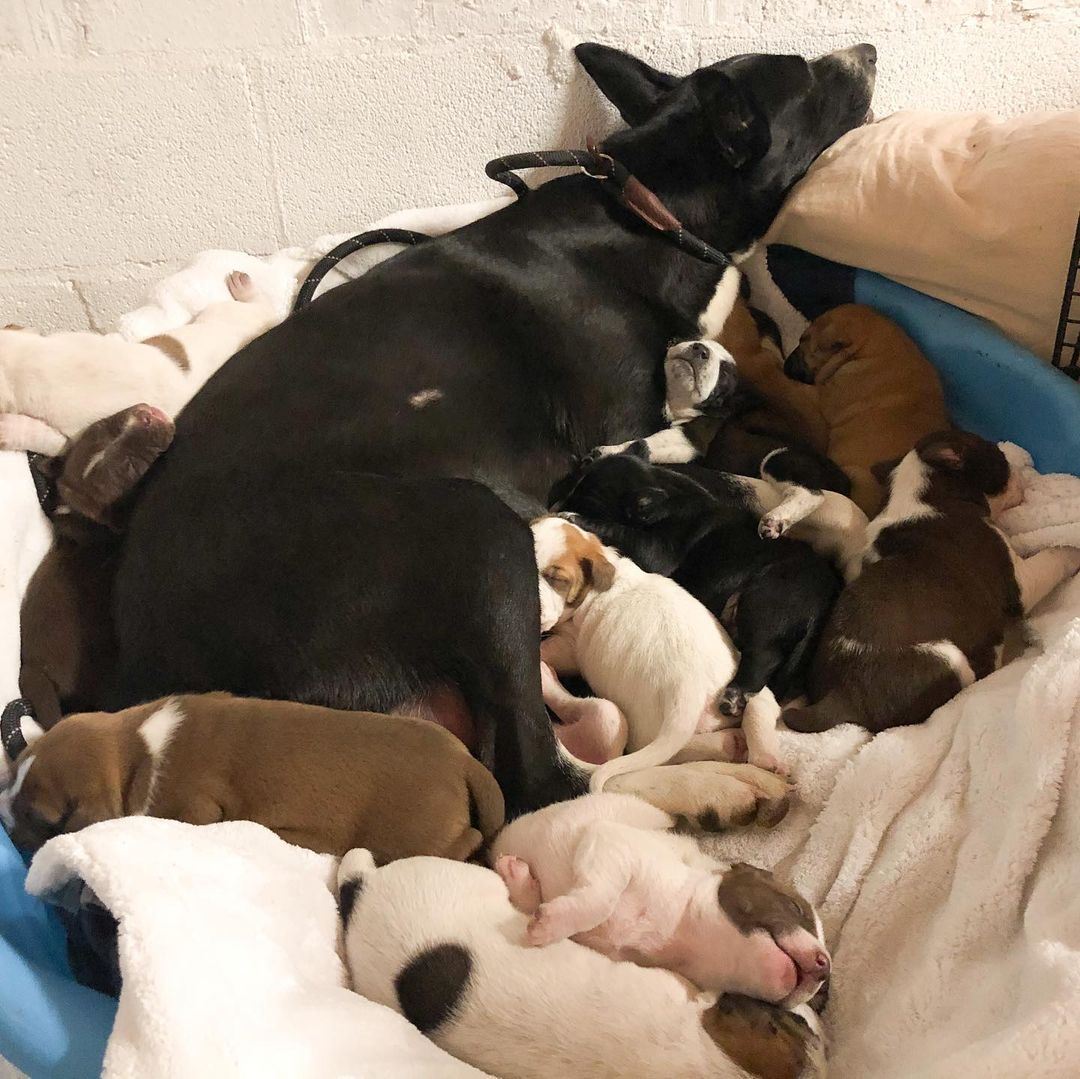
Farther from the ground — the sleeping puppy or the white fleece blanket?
the sleeping puppy

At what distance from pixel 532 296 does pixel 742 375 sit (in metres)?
0.54

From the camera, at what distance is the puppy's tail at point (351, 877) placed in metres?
1.25

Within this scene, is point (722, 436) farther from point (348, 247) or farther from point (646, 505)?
point (348, 247)

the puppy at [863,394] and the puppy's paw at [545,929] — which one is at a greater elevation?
the puppy at [863,394]

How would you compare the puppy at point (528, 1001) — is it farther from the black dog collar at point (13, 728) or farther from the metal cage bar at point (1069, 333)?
the metal cage bar at point (1069, 333)

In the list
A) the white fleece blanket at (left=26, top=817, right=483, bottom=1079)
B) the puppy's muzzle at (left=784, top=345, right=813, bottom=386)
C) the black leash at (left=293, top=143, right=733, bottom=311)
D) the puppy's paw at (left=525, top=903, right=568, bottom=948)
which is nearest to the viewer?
the white fleece blanket at (left=26, top=817, right=483, bottom=1079)

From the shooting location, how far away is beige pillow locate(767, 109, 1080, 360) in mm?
1743

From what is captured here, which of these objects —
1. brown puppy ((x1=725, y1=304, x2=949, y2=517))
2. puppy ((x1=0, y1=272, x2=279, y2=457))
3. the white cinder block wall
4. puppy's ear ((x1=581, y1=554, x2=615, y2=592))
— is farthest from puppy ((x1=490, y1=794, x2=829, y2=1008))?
the white cinder block wall

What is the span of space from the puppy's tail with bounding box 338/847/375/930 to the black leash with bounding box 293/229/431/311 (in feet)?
4.23

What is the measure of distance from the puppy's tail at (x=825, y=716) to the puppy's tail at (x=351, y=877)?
683 mm

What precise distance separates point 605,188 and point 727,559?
0.83m

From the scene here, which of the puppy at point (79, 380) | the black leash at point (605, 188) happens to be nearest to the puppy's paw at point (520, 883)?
the puppy at point (79, 380)

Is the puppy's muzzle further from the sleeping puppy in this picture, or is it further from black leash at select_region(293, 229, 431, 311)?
black leash at select_region(293, 229, 431, 311)

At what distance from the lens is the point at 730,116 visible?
6.35ft
